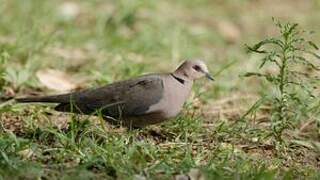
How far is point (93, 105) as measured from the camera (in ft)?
15.5

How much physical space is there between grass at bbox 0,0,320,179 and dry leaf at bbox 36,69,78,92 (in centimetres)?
7

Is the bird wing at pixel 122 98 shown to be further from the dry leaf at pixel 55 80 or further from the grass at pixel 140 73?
the dry leaf at pixel 55 80

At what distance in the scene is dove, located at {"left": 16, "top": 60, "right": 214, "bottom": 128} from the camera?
181 inches

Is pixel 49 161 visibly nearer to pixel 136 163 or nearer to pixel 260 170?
pixel 136 163

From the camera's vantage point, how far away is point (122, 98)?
464 cm

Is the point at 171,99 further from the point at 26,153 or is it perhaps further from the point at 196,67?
the point at 26,153

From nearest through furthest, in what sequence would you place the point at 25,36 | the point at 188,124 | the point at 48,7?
the point at 188,124, the point at 25,36, the point at 48,7

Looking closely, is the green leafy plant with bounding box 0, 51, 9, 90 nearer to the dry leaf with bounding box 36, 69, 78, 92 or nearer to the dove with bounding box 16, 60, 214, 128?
the dry leaf with bounding box 36, 69, 78, 92

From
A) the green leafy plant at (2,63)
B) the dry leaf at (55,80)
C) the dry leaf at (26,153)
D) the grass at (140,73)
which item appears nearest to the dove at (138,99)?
the grass at (140,73)

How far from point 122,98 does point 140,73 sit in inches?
72.0

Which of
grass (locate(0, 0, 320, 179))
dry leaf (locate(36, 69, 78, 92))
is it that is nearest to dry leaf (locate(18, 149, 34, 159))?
grass (locate(0, 0, 320, 179))

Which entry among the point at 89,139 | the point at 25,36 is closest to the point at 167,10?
the point at 25,36

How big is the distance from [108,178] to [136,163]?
7.4 inches

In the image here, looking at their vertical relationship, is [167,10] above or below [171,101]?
above
